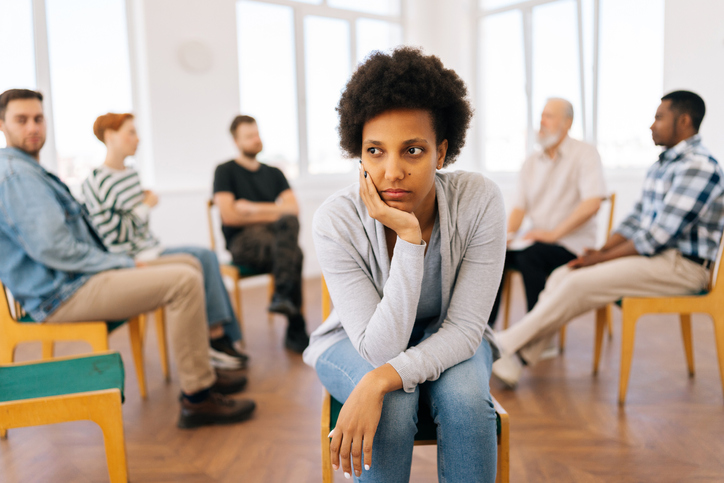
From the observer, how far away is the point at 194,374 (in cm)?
208

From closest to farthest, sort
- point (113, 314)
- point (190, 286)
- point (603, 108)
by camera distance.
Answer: point (113, 314) → point (190, 286) → point (603, 108)

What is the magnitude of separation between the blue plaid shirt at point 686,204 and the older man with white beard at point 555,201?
0.51 m

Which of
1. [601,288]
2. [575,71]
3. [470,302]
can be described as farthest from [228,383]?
[575,71]

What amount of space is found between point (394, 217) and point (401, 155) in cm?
14

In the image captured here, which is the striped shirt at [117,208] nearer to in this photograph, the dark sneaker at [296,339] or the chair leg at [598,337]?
the dark sneaker at [296,339]

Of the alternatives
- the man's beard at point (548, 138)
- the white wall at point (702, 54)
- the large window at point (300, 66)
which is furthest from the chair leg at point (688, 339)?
the large window at point (300, 66)

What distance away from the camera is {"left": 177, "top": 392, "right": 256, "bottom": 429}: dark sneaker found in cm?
210

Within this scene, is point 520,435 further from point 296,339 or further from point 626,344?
point 296,339

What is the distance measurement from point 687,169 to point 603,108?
2.99 metres

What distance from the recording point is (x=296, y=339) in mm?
3006

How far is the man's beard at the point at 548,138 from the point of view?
113 inches

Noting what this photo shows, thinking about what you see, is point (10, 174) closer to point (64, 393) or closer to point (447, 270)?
point (64, 393)

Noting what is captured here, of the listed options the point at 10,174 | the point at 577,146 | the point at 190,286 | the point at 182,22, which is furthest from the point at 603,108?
Result: the point at 10,174

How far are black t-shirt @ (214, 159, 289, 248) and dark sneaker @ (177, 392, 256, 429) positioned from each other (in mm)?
1256
